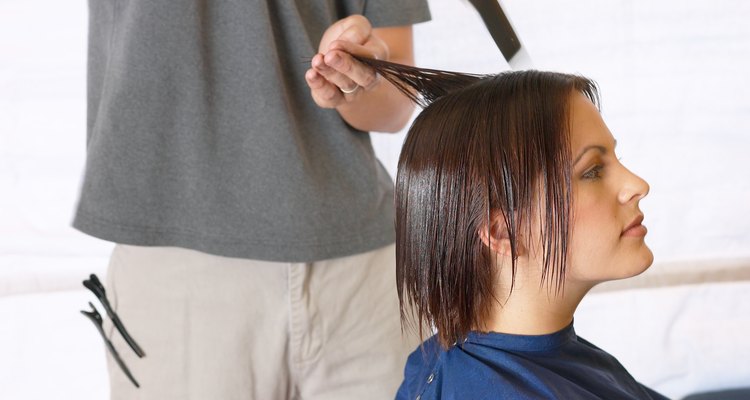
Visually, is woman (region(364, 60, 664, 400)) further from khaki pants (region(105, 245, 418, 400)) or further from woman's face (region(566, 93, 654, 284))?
khaki pants (region(105, 245, 418, 400))

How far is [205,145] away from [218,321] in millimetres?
215

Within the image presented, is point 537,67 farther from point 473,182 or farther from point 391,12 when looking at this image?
point 473,182

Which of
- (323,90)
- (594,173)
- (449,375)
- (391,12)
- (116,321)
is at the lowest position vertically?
(449,375)

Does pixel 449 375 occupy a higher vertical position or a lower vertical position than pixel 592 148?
lower

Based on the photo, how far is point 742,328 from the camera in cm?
167

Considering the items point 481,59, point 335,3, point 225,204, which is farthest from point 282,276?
point 481,59

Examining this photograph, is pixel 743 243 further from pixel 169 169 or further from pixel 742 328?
pixel 169 169

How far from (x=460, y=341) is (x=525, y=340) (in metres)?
0.07

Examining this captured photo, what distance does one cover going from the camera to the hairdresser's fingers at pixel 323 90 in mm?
858

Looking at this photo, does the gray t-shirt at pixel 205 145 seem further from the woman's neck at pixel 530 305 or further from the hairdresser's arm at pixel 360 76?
the woman's neck at pixel 530 305

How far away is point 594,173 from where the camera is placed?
863 mm

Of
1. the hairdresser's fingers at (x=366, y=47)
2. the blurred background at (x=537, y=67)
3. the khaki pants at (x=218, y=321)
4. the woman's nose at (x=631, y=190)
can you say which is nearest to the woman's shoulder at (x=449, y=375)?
the khaki pants at (x=218, y=321)

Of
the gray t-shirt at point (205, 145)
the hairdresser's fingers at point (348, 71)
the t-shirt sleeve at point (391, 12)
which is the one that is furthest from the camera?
the t-shirt sleeve at point (391, 12)

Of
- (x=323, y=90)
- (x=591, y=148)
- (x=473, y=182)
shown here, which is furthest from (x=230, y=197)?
(x=591, y=148)
